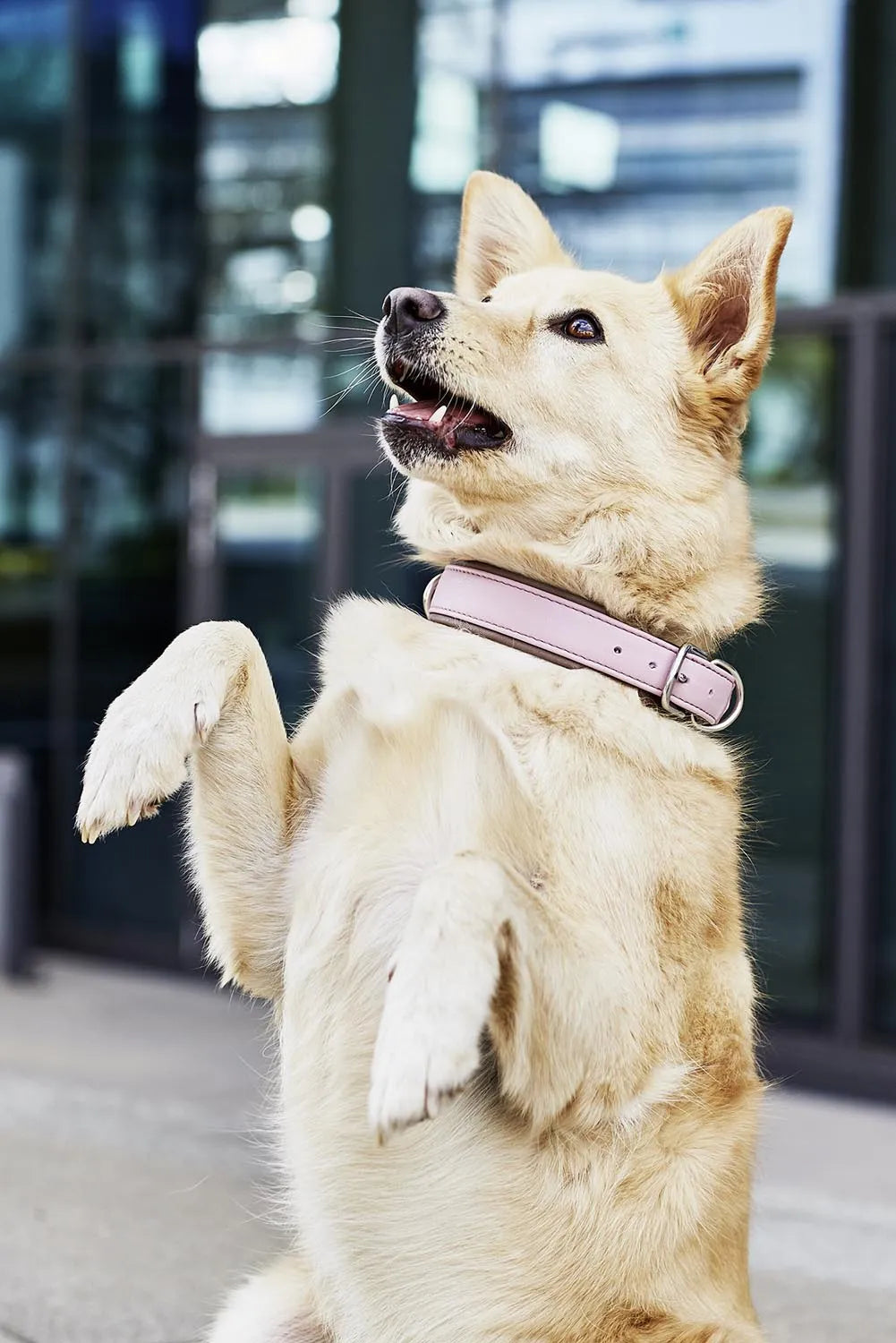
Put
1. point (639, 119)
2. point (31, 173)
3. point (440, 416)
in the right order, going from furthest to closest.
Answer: point (31, 173), point (639, 119), point (440, 416)

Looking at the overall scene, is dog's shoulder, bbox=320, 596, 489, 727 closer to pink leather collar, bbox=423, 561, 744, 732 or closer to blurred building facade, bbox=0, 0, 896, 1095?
pink leather collar, bbox=423, 561, 744, 732

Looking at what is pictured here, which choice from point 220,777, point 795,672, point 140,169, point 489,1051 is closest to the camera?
point 489,1051

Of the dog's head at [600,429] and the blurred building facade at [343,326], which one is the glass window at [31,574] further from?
the dog's head at [600,429]

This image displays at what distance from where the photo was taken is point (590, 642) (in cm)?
251

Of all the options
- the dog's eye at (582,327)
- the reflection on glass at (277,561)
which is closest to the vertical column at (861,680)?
the reflection on glass at (277,561)

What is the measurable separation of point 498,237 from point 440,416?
606mm

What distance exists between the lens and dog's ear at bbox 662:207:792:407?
2668 millimetres

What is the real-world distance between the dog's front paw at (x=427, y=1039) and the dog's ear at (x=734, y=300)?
1.23 m

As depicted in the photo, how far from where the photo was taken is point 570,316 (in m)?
2.85

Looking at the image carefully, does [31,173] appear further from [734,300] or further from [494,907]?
[494,907]

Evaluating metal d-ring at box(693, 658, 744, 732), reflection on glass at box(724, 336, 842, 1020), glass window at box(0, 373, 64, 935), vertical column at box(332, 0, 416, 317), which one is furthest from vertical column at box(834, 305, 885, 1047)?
glass window at box(0, 373, 64, 935)

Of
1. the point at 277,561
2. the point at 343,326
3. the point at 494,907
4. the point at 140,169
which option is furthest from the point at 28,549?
the point at 494,907

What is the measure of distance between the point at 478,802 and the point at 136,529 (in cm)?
650

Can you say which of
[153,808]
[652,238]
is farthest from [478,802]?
[652,238]
